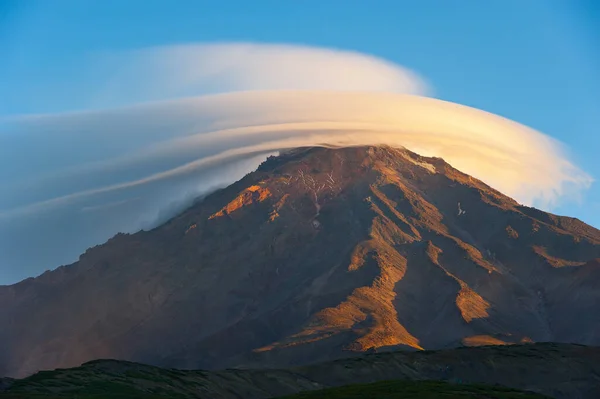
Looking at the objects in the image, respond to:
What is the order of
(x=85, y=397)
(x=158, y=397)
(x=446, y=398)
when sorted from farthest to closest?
(x=158, y=397) → (x=85, y=397) → (x=446, y=398)

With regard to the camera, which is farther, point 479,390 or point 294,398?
point 479,390

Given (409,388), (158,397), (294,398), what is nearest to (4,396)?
(158,397)

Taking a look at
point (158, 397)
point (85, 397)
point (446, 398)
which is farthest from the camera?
point (158, 397)

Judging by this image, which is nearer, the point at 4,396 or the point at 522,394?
the point at 4,396

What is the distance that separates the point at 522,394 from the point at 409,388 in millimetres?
22656

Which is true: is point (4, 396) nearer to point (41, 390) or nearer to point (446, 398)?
point (41, 390)

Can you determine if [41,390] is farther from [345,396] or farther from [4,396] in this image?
[345,396]

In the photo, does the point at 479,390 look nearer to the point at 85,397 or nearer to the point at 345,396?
the point at 345,396

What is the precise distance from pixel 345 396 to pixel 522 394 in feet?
113

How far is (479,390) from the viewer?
193875 millimetres

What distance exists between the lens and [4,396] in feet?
571

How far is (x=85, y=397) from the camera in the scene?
187 meters

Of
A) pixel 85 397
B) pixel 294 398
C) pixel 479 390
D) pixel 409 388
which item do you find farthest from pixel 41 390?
pixel 479 390

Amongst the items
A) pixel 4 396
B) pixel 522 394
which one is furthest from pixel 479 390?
pixel 4 396
